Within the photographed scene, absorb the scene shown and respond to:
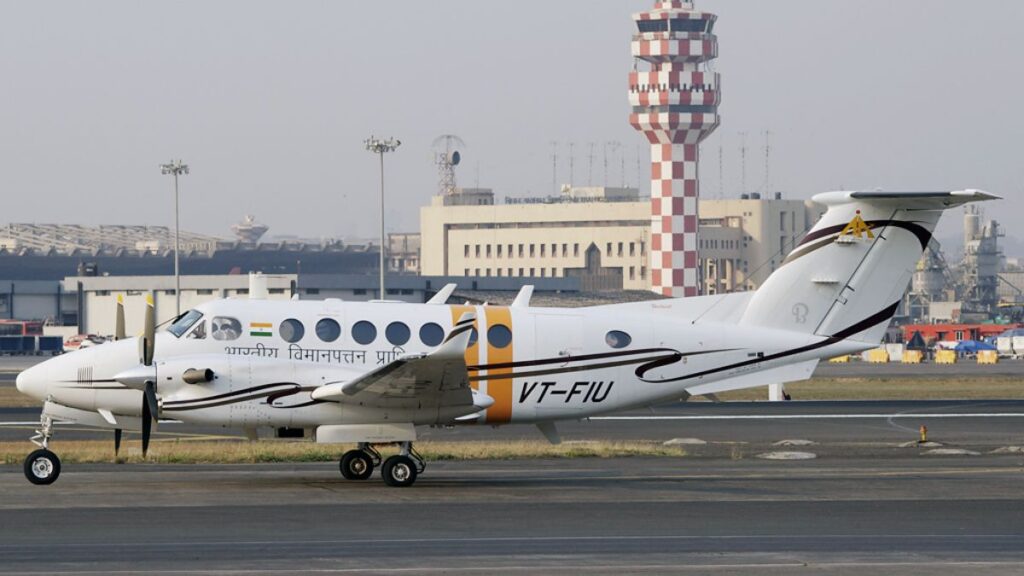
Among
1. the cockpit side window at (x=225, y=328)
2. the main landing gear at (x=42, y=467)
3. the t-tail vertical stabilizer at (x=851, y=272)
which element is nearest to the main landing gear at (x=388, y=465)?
the cockpit side window at (x=225, y=328)

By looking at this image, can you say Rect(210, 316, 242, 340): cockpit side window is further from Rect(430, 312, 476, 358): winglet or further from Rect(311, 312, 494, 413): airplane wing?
Rect(430, 312, 476, 358): winglet

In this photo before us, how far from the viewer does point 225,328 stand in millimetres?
22750

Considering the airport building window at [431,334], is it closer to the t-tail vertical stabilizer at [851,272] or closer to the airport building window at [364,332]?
the airport building window at [364,332]

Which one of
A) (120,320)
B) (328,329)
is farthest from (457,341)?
(120,320)

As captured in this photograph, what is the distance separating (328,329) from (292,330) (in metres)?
0.57

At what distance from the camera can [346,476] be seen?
24.0 metres

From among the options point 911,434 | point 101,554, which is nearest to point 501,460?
point 911,434

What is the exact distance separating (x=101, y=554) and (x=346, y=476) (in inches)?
324

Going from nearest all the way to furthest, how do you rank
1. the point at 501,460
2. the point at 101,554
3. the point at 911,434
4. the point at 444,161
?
the point at 101,554, the point at 501,460, the point at 911,434, the point at 444,161

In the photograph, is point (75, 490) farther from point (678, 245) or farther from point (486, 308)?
point (678, 245)

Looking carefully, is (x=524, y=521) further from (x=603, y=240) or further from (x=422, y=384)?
(x=603, y=240)

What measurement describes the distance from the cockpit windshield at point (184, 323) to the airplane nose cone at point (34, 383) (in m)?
2.05

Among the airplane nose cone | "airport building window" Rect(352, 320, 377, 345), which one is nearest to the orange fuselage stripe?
"airport building window" Rect(352, 320, 377, 345)

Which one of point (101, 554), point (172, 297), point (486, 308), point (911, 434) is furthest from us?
point (172, 297)
